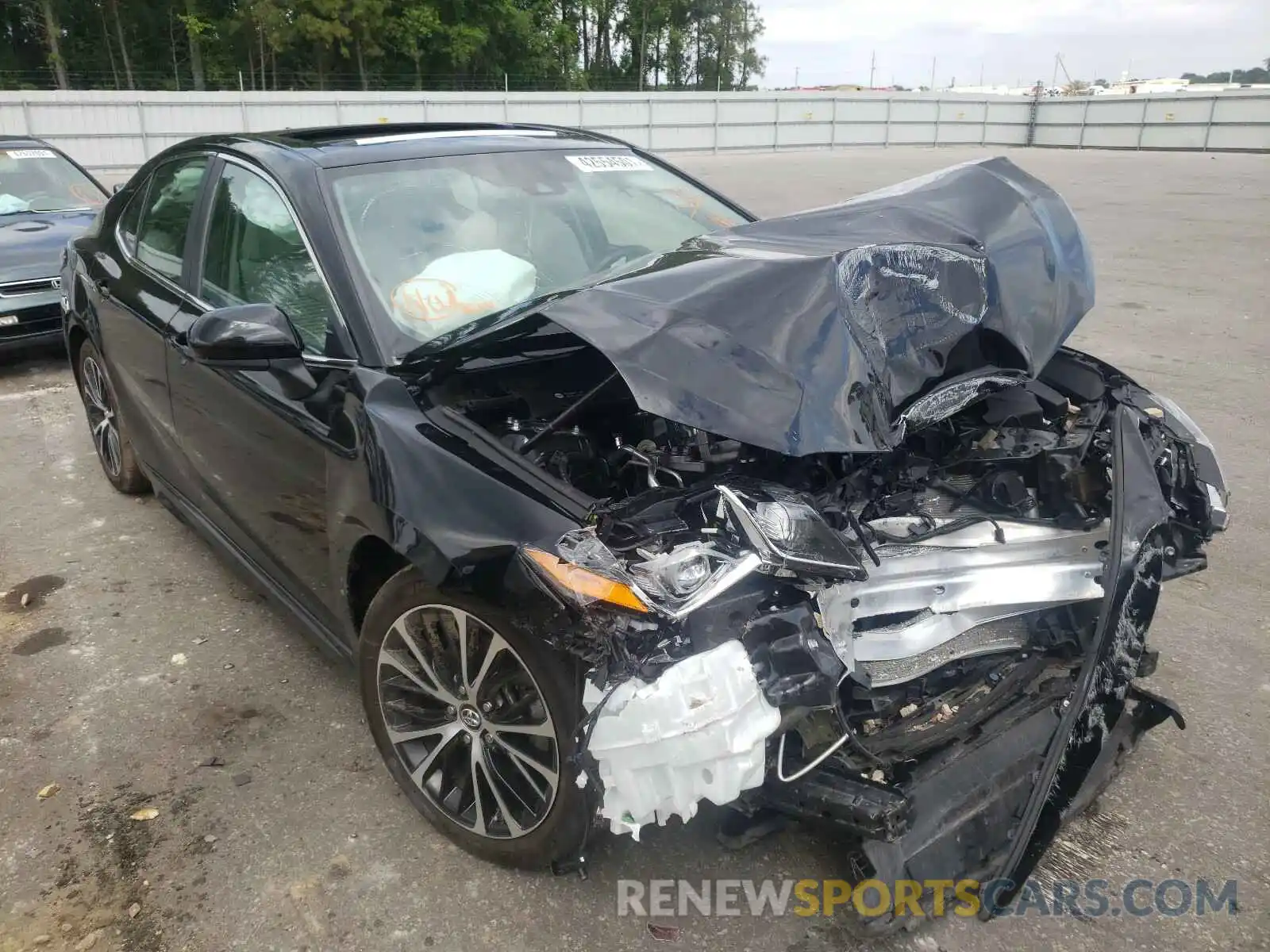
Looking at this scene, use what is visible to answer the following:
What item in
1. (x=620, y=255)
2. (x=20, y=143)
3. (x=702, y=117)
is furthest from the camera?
(x=702, y=117)

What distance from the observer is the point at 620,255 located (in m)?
3.27

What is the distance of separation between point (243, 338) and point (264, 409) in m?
0.35

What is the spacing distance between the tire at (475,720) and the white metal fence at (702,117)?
19.3m

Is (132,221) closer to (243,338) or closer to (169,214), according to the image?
(169,214)

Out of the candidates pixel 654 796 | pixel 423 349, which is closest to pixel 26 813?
pixel 423 349

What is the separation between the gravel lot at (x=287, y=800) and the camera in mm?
2207

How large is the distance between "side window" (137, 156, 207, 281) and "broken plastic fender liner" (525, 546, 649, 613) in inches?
96.6

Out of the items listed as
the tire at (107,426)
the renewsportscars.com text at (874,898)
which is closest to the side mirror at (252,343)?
the renewsportscars.com text at (874,898)

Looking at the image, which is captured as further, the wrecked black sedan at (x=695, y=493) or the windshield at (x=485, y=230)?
the windshield at (x=485, y=230)

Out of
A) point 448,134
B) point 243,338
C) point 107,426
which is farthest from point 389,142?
point 107,426

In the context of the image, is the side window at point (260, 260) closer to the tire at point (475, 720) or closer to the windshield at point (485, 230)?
the windshield at point (485, 230)

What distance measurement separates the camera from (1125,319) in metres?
7.86

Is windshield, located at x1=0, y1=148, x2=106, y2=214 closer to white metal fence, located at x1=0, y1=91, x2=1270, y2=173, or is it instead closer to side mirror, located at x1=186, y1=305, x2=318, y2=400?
side mirror, located at x1=186, y1=305, x2=318, y2=400

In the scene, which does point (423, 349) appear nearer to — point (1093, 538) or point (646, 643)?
point (646, 643)
